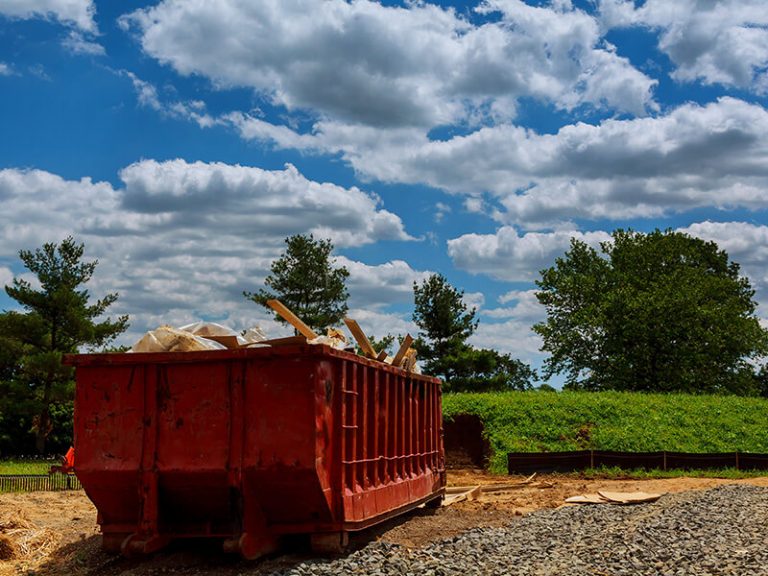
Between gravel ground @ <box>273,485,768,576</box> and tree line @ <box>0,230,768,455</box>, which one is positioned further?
tree line @ <box>0,230,768,455</box>

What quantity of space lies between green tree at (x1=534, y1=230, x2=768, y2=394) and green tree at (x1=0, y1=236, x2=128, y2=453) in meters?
26.5

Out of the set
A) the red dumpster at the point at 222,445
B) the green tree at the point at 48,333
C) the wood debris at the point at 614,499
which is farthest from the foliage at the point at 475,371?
the red dumpster at the point at 222,445

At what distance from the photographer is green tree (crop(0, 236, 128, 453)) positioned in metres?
36.3

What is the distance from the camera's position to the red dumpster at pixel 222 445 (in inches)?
358

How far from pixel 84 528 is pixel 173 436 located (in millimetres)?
4899

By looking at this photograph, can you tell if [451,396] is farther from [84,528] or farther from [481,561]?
[481,561]

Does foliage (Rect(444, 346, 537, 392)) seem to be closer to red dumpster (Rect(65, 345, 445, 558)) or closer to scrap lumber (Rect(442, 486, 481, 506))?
scrap lumber (Rect(442, 486, 481, 506))

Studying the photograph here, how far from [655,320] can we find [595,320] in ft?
11.7

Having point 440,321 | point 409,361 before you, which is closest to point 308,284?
point 440,321

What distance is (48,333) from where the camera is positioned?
3844 centimetres

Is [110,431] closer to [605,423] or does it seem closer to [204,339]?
[204,339]

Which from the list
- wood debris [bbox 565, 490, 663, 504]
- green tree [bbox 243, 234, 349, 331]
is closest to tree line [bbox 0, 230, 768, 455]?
green tree [bbox 243, 234, 349, 331]

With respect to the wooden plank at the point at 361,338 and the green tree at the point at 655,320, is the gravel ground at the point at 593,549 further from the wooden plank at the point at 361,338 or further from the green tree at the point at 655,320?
the green tree at the point at 655,320

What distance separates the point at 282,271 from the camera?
4944cm
